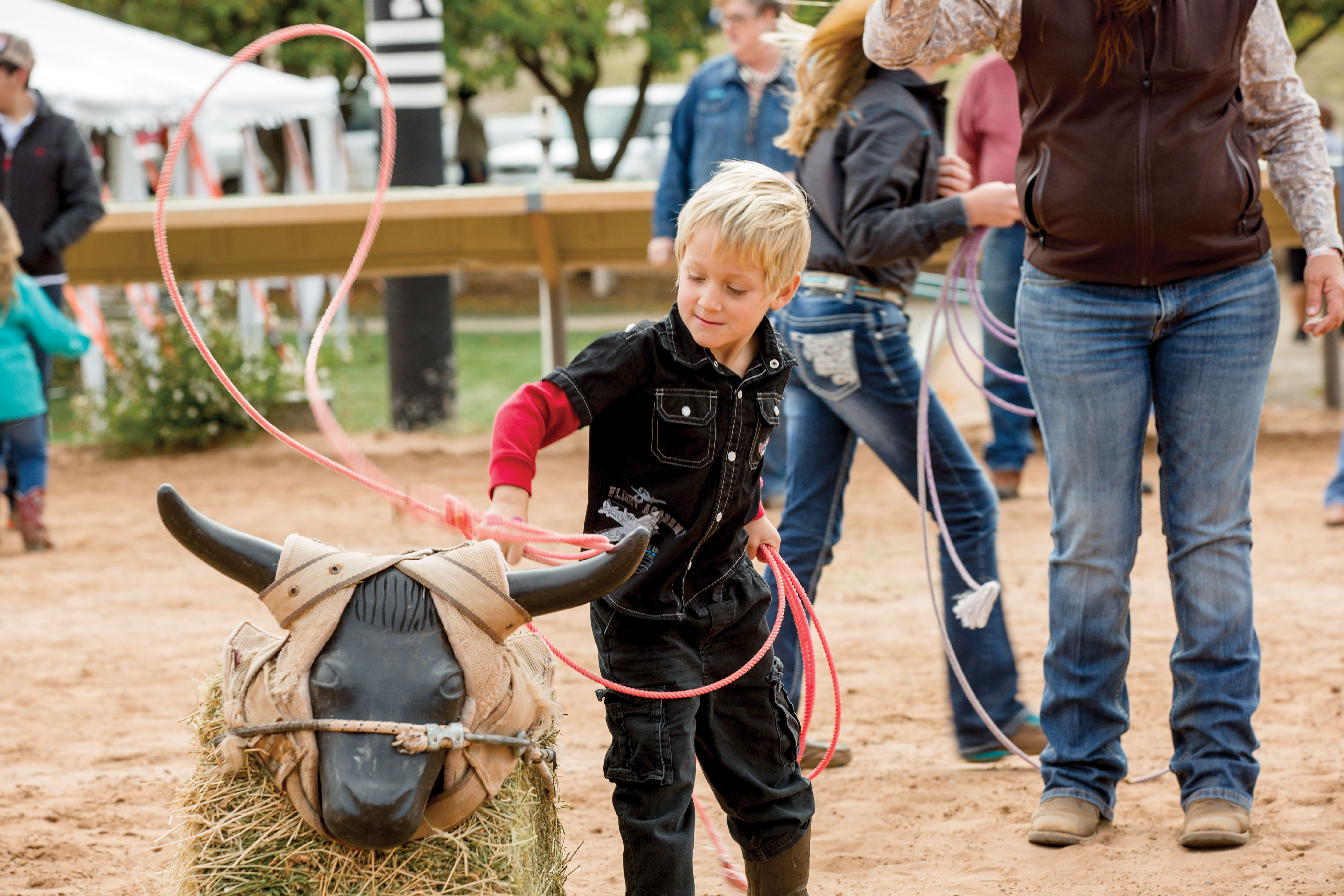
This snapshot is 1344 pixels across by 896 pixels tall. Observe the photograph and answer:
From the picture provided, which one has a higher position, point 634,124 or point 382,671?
point 634,124

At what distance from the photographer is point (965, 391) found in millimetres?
10125

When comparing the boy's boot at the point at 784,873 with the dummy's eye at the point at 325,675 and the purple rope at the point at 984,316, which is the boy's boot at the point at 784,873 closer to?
the dummy's eye at the point at 325,675

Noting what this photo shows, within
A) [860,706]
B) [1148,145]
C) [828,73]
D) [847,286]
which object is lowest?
[860,706]

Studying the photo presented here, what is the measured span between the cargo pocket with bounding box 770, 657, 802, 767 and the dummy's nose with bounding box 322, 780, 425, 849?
2.93 feet

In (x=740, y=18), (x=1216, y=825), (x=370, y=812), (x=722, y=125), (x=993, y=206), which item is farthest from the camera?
(x=722, y=125)

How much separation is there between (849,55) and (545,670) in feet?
6.49

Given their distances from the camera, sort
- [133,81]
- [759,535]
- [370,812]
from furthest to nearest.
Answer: [133,81] → [759,535] → [370,812]

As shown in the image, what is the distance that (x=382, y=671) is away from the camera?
2084 millimetres

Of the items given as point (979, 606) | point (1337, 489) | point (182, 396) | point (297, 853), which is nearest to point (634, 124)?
point (182, 396)

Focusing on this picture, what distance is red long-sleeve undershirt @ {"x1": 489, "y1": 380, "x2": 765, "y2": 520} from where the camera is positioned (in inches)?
94.5

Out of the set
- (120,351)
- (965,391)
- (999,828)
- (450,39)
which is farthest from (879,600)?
(450,39)

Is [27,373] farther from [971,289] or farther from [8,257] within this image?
[971,289]

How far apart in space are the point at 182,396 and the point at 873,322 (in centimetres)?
741

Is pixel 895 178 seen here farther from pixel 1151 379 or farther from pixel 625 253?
pixel 625 253
